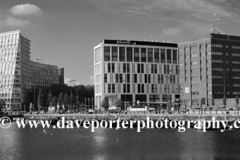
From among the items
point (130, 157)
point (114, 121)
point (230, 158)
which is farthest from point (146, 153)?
point (114, 121)

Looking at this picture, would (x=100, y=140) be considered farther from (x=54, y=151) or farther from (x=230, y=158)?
(x=230, y=158)

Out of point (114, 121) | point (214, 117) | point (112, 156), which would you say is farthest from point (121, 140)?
point (114, 121)

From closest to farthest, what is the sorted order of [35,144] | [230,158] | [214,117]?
[230,158] < [35,144] < [214,117]

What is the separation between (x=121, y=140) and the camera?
111 metres

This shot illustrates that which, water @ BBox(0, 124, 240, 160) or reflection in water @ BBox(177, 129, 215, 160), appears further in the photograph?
water @ BBox(0, 124, 240, 160)

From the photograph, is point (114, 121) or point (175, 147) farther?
point (114, 121)

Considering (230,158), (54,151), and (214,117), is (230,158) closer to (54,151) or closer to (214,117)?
(54,151)

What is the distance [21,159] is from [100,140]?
35.2 metres

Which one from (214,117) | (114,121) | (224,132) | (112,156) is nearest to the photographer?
(112,156)

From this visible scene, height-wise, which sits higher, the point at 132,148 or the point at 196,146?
the point at 196,146

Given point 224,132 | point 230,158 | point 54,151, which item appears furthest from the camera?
point 224,132

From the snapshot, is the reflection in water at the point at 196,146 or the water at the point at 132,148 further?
the water at the point at 132,148

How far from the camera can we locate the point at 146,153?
85000mm

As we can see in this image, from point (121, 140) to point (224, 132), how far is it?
34.7 m
